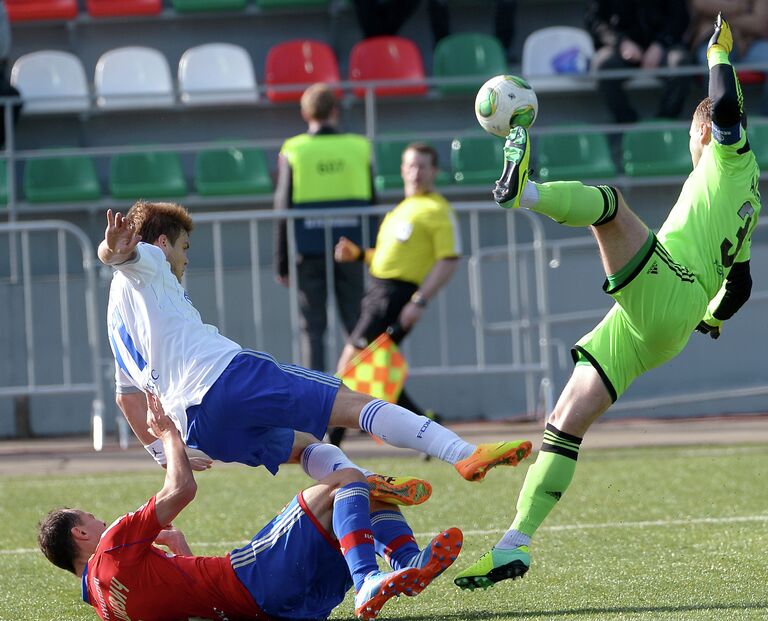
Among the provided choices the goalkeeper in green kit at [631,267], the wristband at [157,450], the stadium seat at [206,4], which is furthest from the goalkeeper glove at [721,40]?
the stadium seat at [206,4]

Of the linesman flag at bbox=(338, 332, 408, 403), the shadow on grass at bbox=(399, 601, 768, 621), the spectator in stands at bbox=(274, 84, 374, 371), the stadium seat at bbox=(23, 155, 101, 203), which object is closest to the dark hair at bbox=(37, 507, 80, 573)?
the shadow on grass at bbox=(399, 601, 768, 621)

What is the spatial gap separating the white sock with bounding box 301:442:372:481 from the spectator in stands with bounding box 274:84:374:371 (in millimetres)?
4694

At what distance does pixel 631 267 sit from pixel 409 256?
4052 millimetres

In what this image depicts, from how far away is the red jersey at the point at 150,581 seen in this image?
13.4 feet

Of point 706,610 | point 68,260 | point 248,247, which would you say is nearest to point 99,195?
point 68,260

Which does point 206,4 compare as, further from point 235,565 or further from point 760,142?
point 235,565

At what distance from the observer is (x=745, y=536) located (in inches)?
217

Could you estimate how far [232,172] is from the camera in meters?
12.2

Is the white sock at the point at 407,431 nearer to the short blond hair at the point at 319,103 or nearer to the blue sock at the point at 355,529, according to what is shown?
the blue sock at the point at 355,529

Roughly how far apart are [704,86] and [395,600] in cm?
948

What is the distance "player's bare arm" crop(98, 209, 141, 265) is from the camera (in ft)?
13.7

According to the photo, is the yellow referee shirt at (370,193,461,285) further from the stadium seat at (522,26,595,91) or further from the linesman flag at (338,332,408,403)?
the stadium seat at (522,26,595,91)

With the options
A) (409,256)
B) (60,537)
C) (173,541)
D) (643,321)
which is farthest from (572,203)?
(409,256)

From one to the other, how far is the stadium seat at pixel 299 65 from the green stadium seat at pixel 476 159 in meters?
1.50
